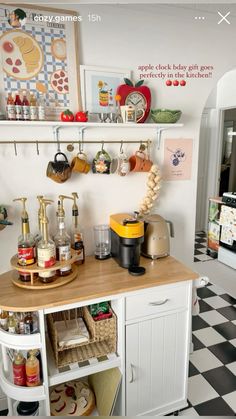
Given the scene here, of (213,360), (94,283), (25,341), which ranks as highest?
(94,283)

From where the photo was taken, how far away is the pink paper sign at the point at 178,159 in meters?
1.96

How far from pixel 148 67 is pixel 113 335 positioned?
1543mm

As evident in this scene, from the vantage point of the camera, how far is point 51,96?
5.20 feet

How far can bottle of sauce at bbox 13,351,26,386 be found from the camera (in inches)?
54.6

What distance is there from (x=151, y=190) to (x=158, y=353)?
36.7 inches

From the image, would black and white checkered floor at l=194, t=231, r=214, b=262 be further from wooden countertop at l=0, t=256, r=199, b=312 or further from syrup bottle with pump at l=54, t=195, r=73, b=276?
syrup bottle with pump at l=54, t=195, r=73, b=276

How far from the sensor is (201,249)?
4.23 meters

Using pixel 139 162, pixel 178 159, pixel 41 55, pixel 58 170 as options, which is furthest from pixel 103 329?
pixel 41 55

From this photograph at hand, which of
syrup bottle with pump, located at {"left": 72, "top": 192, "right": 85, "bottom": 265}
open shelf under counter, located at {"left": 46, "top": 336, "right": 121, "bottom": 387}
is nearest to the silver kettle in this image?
syrup bottle with pump, located at {"left": 72, "top": 192, "right": 85, "bottom": 265}

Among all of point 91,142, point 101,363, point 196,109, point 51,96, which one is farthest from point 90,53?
point 101,363

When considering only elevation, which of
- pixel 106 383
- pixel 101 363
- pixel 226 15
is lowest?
pixel 106 383

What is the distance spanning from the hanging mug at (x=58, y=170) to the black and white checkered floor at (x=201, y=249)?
8.90 ft

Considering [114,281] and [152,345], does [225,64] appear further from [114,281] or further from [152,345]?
[152,345]

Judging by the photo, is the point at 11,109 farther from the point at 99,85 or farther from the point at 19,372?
the point at 19,372
